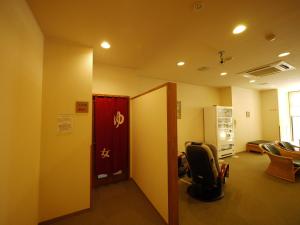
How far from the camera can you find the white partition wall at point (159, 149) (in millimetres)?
1690

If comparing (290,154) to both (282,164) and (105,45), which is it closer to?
(282,164)

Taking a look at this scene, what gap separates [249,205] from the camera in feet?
7.22

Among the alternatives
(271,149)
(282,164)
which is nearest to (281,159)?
(282,164)

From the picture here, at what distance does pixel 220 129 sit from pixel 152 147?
11.6ft

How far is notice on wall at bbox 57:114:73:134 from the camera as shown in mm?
2002

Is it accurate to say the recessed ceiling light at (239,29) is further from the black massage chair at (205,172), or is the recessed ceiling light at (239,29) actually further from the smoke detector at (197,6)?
the black massage chair at (205,172)

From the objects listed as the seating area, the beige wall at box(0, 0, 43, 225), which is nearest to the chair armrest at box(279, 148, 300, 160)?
the seating area

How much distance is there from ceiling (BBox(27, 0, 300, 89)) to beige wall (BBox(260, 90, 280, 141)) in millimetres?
3813

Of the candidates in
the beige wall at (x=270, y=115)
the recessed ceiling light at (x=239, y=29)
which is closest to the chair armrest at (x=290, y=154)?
the beige wall at (x=270, y=115)

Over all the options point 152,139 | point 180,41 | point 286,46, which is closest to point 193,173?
point 152,139

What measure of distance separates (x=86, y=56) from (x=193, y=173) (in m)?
2.81

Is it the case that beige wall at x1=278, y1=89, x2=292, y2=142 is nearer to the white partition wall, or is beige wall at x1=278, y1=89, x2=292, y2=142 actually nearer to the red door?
the white partition wall

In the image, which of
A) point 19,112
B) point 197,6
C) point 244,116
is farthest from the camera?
point 244,116

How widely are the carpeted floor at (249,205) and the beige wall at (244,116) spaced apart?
2450 millimetres
